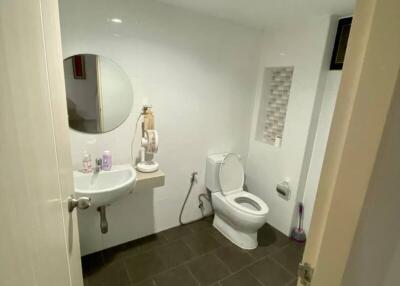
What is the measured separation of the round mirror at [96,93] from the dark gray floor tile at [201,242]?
1327mm

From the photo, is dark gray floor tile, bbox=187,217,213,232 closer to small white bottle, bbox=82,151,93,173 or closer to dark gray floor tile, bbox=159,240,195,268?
dark gray floor tile, bbox=159,240,195,268

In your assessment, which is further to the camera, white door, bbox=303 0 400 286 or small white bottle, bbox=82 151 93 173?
small white bottle, bbox=82 151 93 173

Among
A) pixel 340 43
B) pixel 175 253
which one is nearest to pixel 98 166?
pixel 175 253

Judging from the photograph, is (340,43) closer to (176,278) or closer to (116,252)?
(176,278)

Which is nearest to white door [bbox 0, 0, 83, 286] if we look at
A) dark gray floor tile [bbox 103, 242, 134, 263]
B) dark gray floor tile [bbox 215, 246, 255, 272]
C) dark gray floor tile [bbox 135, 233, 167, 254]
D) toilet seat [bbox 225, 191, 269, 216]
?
dark gray floor tile [bbox 103, 242, 134, 263]

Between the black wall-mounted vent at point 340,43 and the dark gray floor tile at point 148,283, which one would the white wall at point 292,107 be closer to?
the black wall-mounted vent at point 340,43

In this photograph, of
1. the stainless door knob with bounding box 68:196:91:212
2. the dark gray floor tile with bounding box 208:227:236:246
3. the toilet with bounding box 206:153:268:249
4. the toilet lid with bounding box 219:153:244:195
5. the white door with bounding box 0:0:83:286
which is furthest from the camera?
the toilet lid with bounding box 219:153:244:195

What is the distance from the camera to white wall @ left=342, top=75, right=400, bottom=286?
0.42 m

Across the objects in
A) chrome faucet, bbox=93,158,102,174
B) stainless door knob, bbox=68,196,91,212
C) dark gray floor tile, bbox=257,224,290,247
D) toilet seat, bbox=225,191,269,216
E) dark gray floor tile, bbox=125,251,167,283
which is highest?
stainless door knob, bbox=68,196,91,212

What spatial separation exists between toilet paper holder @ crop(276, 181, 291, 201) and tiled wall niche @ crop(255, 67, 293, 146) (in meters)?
0.42

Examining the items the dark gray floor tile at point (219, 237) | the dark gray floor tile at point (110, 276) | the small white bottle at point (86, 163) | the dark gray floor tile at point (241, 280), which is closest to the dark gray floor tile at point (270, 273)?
the dark gray floor tile at point (241, 280)

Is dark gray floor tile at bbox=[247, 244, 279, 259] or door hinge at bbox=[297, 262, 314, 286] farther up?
door hinge at bbox=[297, 262, 314, 286]

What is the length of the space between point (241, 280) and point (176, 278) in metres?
0.52

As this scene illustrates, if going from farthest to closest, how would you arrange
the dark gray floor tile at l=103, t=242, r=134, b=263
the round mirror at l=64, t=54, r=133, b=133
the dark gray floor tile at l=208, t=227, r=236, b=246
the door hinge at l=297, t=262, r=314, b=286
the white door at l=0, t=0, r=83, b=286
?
the dark gray floor tile at l=208, t=227, r=236, b=246
the dark gray floor tile at l=103, t=242, r=134, b=263
the round mirror at l=64, t=54, r=133, b=133
the door hinge at l=297, t=262, r=314, b=286
the white door at l=0, t=0, r=83, b=286
